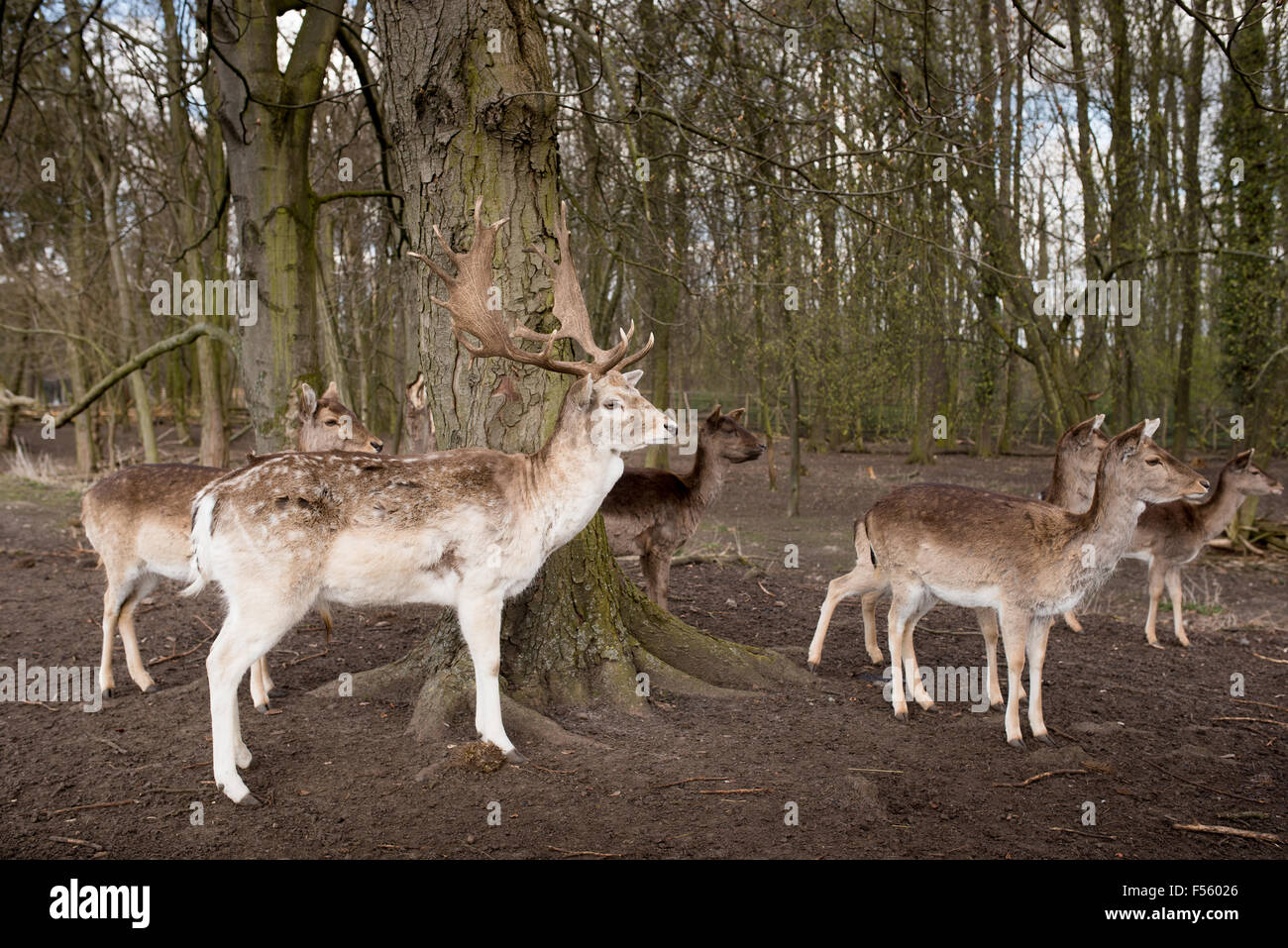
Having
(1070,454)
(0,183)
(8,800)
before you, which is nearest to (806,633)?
(1070,454)

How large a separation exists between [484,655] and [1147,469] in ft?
13.4

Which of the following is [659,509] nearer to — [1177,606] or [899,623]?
[899,623]

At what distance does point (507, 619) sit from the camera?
541 centimetres

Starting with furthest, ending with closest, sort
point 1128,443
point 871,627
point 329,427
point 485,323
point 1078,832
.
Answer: point 329,427, point 871,627, point 1128,443, point 485,323, point 1078,832

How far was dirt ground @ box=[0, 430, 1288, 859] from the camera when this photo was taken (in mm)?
3893

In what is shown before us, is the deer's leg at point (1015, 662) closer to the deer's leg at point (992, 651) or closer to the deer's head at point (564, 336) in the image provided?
the deer's leg at point (992, 651)

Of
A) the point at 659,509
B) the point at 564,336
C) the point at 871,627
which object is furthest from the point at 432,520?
the point at 659,509

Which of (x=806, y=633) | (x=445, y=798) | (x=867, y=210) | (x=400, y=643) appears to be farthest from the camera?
(x=867, y=210)

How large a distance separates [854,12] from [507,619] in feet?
31.4

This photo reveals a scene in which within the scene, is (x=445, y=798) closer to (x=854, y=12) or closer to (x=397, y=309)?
(x=854, y=12)

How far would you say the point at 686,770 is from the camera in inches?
174

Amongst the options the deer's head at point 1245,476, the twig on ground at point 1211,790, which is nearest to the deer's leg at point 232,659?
the twig on ground at point 1211,790

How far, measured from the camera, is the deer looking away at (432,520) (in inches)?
170
